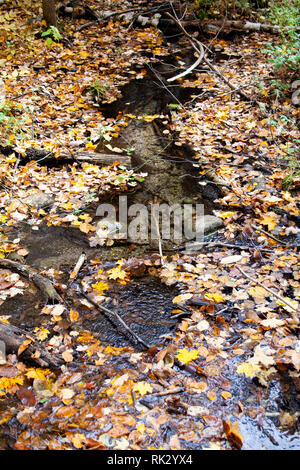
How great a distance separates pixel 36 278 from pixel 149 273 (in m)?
1.32

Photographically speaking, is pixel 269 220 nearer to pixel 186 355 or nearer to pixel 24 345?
pixel 186 355

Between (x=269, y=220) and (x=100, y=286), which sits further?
(x=269, y=220)

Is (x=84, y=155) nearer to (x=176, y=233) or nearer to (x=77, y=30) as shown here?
(x=176, y=233)

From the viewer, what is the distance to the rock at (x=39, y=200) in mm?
5172

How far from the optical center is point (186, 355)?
3055mm

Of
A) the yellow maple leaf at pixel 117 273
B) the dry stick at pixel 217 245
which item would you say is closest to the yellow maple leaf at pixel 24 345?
the yellow maple leaf at pixel 117 273

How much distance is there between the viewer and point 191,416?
259 cm

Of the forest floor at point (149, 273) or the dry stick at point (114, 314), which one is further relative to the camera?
the dry stick at point (114, 314)

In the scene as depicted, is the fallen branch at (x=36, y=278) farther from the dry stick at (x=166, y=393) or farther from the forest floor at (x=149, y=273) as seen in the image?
the dry stick at (x=166, y=393)

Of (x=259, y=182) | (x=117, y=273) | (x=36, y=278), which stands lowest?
(x=117, y=273)

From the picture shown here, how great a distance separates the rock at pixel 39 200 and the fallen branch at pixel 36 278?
137 centimetres

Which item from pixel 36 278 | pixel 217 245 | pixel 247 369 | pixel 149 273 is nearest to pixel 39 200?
pixel 36 278

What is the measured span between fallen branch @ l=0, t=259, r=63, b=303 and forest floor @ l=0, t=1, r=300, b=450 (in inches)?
2.3

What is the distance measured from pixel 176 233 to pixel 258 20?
9.20 meters
